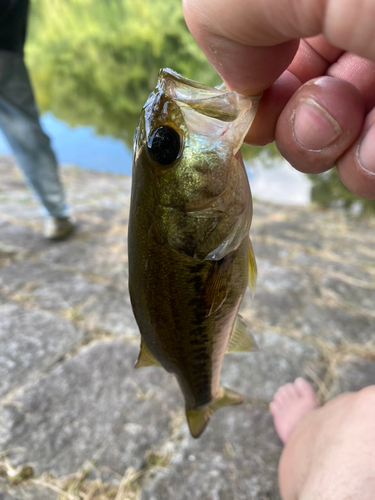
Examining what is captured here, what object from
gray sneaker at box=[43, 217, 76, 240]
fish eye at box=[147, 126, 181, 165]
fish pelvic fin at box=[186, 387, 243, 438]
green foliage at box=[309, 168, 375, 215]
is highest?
fish eye at box=[147, 126, 181, 165]

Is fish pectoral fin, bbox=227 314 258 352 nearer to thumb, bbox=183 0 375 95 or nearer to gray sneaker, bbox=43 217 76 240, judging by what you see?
thumb, bbox=183 0 375 95

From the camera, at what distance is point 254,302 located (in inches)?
116

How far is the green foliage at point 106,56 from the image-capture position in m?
13.7

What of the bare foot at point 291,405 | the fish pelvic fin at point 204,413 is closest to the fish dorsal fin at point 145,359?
the fish pelvic fin at point 204,413

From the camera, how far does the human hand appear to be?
0.70 meters

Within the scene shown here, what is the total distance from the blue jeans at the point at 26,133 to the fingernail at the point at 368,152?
3218mm

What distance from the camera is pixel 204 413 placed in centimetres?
147

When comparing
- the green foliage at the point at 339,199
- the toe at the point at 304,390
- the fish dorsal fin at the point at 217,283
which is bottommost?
the green foliage at the point at 339,199

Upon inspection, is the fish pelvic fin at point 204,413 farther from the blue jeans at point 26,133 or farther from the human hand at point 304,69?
the blue jeans at point 26,133

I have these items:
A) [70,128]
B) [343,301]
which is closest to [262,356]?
[343,301]

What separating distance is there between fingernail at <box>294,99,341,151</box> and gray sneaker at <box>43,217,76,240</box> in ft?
11.4

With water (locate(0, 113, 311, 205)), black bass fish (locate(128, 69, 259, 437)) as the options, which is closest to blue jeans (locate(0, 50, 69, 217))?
black bass fish (locate(128, 69, 259, 437))

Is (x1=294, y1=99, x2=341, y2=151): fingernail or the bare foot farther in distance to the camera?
the bare foot

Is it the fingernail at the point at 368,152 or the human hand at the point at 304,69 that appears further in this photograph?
the fingernail at the point at 368,152
